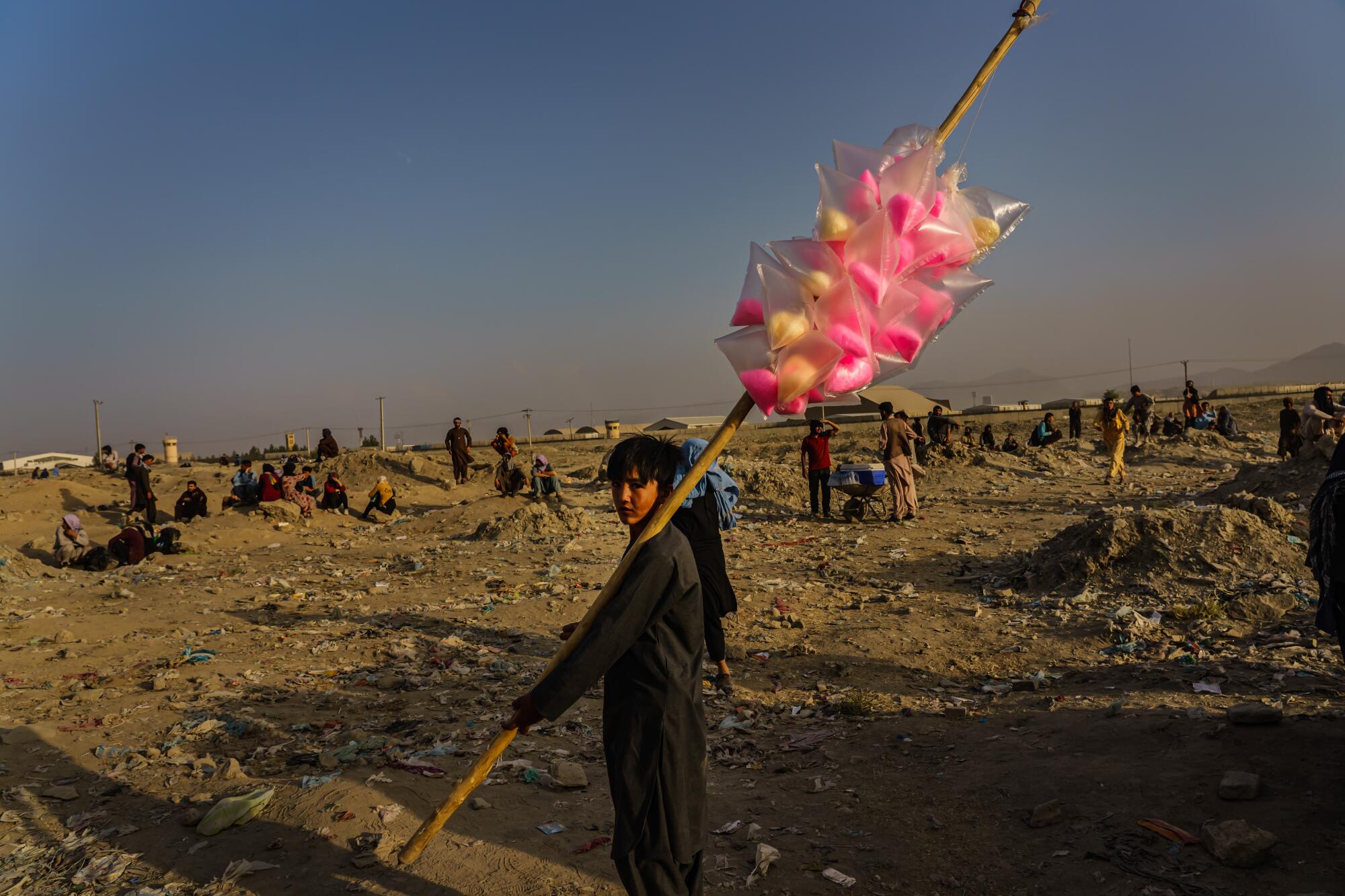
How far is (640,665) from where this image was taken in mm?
2424

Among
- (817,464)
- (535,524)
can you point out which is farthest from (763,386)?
(817,464)

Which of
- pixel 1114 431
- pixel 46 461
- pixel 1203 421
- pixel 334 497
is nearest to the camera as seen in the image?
pixel 1114 431

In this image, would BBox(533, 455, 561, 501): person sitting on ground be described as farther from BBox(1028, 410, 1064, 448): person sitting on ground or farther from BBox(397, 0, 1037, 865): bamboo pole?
BBox(1028, 410, 1064, 448): person sitting on ground

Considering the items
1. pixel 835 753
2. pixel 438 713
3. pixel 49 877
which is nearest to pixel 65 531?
pixel 438 713

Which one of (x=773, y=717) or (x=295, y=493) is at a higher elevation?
(x=295, y=493)

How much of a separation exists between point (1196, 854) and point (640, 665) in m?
2.30

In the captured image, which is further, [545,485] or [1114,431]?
[545,485]

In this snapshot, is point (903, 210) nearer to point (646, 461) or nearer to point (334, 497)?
point (646, 461)

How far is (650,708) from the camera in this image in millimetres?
2398

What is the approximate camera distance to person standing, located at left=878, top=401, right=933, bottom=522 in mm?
→ 12305

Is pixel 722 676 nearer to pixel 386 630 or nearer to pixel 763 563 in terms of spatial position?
pixel 386 630

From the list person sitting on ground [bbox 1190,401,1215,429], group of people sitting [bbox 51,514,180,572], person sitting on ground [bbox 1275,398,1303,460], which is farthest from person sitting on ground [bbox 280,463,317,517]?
person sitting on ground [bbox 1190,401,1215,429]

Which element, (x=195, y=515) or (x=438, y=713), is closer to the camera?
(x=438, y=713)

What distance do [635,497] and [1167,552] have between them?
7093mm
